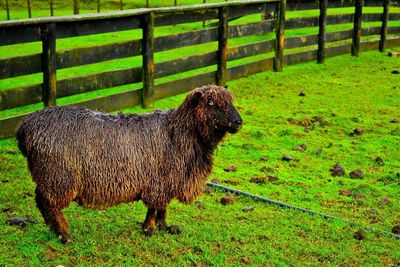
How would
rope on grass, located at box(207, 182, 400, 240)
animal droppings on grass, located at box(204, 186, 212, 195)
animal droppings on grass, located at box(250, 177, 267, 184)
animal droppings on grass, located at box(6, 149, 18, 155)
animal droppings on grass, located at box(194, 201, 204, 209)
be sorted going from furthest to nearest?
animal droppings on grass, located at box(6, 149, 18, 155) → animal droppings on grass, located at box(250, 177, 267, 184) → animal droppings on grass, located at box(204, 186, 212, 195) → animal droppings on grass, located at box(194, 201, 204, 209) → rope on grass, located at box(207, 182, 400, 240)

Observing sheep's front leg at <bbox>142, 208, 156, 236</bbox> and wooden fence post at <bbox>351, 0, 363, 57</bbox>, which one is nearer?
sheep's front leg at <bbox>142, 208, 156, 236</bbox>

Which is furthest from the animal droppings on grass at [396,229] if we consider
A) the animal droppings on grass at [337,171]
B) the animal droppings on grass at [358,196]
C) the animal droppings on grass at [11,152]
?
the animal droppings on grass at [11,152]

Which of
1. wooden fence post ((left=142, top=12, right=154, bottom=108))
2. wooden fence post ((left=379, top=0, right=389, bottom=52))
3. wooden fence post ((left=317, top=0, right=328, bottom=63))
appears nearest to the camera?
wooden fence post ((left=142, top=12, right=154, bottom=108))

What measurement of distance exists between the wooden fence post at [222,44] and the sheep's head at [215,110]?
6.66 meters

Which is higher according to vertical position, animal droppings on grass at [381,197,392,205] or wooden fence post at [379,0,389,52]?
wooden fence post at [379,0,389,52]

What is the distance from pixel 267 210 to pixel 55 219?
219 centimetres

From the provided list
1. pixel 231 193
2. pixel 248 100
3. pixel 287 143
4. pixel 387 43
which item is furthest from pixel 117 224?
pixel 387 43

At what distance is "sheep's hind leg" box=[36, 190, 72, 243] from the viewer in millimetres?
5742

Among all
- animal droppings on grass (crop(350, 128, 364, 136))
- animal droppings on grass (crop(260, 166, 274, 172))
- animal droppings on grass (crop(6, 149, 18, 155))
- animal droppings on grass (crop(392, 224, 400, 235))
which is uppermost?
animal droppings on grass (crop(6, 149, 18, 155))

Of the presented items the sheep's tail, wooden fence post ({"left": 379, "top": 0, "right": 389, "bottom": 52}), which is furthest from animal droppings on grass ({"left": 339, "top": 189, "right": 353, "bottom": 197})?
wooden fence post ({"left": 379, "top": 0, "right": 389, "bottom": 52})

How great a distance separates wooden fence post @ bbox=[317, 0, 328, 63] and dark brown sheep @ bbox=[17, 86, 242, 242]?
1002 centimetres

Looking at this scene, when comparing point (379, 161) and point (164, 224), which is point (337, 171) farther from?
point (164, 224)

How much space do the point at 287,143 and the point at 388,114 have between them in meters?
2.85

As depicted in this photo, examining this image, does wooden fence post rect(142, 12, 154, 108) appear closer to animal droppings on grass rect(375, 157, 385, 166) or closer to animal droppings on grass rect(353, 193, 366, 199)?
animal droppings on grass rect(375, 157, 385, 166)
